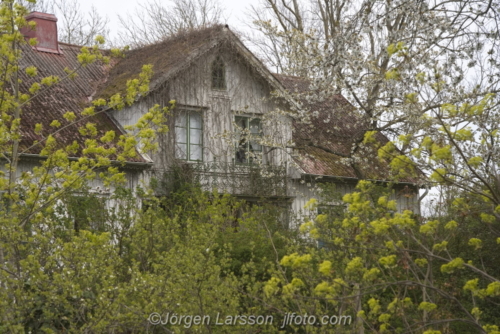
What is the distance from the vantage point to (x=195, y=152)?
16.8 meters

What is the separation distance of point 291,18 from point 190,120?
11934 millimetres

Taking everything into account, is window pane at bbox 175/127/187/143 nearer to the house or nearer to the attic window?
the house

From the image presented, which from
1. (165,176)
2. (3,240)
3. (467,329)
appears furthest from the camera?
(165,176)

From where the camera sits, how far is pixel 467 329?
975cm

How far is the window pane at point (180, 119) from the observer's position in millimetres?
16688

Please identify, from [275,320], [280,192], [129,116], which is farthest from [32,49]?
[275,320]

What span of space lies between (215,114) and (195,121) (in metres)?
0.52

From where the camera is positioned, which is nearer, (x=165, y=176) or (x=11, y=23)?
(x=11, y=23)

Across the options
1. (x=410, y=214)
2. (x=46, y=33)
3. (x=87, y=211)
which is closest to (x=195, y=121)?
(x=46, y=33)

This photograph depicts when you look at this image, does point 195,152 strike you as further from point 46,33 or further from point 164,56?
point 46,33

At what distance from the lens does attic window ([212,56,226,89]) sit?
1750 cm

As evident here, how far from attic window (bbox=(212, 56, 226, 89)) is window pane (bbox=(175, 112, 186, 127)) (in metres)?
1.16

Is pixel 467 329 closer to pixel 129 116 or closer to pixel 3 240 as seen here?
pixel 3 240

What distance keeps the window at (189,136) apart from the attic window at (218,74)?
93 centimetres
